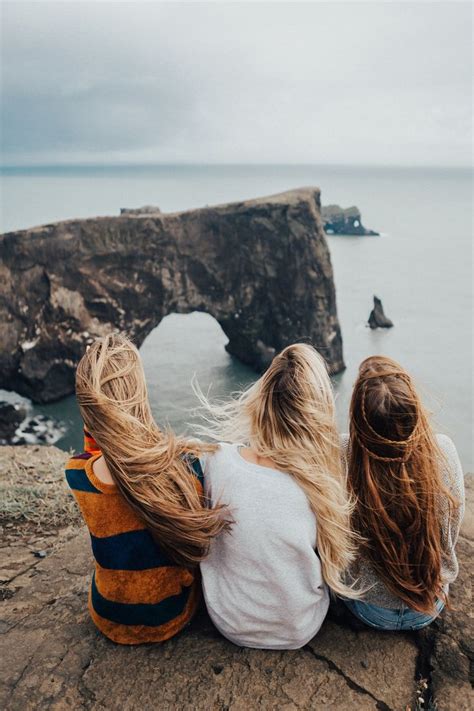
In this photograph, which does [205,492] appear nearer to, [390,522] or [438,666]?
[390,522]

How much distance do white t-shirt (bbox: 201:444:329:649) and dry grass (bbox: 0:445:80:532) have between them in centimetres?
362

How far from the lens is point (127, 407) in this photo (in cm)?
315

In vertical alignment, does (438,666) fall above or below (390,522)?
below

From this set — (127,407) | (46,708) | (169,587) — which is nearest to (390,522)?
(169,587)

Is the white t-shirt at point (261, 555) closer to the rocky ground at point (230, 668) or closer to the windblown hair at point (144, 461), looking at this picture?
the windblown hair at point (144, 461)

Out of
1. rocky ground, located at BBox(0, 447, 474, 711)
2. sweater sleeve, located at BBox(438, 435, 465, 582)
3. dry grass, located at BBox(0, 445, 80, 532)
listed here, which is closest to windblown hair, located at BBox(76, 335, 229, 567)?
rocky ground, located at BBox(0, 447, 474, 711)

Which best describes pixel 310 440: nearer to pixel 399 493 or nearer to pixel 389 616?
pixel 399 493

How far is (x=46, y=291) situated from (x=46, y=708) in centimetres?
2649

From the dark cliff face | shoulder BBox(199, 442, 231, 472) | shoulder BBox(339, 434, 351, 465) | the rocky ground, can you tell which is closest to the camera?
shoulder BBox(199, 442, 231, 472)

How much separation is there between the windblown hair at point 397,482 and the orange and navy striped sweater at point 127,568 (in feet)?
3.05

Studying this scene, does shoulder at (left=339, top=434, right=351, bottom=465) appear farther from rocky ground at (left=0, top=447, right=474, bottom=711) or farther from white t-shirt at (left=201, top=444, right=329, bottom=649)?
rocky ground at (left=0, top=447, right=474, bottom=711)

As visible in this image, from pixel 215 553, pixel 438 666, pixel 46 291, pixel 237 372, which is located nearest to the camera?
pixel 215 553

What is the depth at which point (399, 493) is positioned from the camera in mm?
3139

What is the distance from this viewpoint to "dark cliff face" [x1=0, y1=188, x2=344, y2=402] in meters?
27.6
